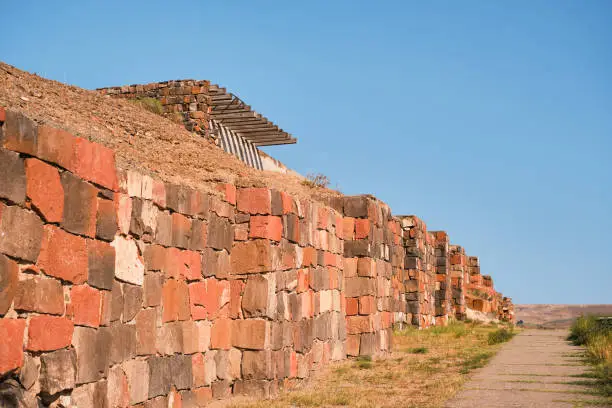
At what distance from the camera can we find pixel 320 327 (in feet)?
36.8

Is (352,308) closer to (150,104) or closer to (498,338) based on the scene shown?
(498,338)

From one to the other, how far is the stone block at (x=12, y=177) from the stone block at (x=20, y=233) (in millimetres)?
82

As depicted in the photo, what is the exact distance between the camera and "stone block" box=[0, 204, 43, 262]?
4996 millimetres

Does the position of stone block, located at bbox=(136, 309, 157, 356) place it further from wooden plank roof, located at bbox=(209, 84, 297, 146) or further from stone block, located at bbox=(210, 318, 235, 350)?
wooden plank roof, located at bbox=(209, 84, 297, 146)

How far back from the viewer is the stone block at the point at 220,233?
859 cm

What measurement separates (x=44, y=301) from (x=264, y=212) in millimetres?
4090

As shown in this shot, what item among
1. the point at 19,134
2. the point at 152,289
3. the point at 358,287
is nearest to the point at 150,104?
the point at 358,287

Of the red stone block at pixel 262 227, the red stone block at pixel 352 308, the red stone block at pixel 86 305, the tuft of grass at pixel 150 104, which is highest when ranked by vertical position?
the tuft of grass at pixel 150 104

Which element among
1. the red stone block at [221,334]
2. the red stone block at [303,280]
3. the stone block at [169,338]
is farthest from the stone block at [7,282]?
the red stone block at [303,280]

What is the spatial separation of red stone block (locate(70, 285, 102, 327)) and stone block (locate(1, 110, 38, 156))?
4.05 feet

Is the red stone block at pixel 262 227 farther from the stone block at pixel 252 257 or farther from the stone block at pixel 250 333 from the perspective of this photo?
the stone block at pixel 250 333

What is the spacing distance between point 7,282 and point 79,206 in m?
1.09

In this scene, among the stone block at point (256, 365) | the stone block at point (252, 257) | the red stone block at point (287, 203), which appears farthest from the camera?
the red stone block at point (287, 203)

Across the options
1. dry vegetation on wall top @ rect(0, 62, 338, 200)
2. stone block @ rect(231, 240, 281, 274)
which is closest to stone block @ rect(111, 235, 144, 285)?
dry vegetation on wall top @ rect(0, 62, 338, 200)
